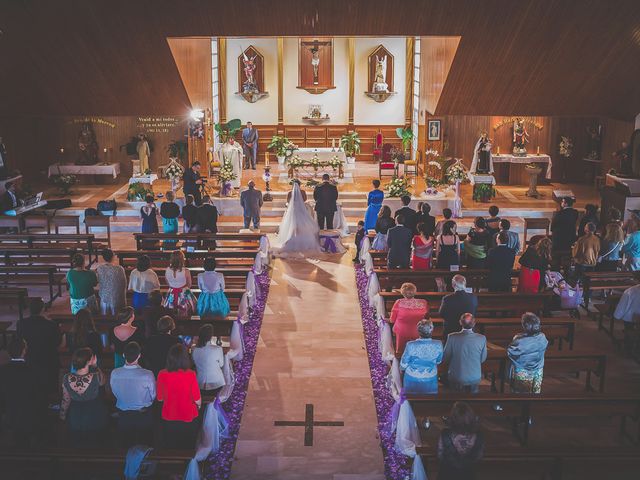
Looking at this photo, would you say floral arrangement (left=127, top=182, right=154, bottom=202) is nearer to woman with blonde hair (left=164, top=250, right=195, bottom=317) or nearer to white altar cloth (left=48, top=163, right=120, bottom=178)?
white altar cloth (left=48, top=163, right=120, bottom=178)

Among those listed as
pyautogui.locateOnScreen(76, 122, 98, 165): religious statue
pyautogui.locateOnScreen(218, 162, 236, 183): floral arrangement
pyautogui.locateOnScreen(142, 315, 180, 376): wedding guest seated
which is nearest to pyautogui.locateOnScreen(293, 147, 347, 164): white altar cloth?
pyautogui.locateOnScreen(218, 162, 236, 183): floral arrangement

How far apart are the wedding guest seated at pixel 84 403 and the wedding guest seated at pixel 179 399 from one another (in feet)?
1.69

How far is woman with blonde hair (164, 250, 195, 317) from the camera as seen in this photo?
929 cm

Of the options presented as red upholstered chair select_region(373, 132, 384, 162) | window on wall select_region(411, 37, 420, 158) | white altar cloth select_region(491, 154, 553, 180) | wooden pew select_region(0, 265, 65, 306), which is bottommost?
wooden pew select_region(0, 265, 65, 306)

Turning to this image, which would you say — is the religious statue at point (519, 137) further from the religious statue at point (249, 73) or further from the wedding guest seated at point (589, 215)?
the wedding guest seated at point (589, 215)

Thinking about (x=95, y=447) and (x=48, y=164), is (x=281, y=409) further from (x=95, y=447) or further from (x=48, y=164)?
(x=48, y=164)

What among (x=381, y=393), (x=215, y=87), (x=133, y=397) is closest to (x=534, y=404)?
(x=381, y=393)

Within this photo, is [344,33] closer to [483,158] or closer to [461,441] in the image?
[483,158]

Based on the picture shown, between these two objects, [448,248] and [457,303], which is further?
[448,248]

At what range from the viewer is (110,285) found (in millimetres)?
9344

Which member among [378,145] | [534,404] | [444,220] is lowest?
[534,404]

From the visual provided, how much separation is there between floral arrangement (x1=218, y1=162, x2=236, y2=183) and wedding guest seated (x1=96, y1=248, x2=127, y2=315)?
8381 mm

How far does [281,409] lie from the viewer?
8281mm

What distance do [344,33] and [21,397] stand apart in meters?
11.1
